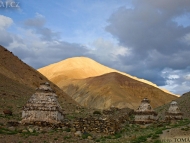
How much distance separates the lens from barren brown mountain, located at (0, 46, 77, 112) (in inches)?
1148

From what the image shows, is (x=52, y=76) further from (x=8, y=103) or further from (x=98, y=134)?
(x=98, y=134)

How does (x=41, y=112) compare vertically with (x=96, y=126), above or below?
above

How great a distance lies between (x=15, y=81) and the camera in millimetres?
40156

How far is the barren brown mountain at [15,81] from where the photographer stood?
2915cm

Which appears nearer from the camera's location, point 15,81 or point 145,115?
point 145,115

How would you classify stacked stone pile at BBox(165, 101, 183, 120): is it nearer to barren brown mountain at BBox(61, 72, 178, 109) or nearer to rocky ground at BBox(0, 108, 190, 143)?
rocky ground at BBox(0, 108, 190, 143)

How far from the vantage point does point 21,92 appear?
34188 millimetres

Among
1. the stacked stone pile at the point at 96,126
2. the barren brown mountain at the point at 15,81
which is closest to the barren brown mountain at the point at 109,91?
the barren brown mountain at the point at 15,81

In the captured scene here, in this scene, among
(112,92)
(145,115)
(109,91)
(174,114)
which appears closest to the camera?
(145,115)

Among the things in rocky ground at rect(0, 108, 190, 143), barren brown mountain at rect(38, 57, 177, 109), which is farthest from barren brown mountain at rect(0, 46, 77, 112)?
barren brown mountain at rect(38, 57, 177, 109)

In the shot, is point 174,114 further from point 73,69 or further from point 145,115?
point 73,69

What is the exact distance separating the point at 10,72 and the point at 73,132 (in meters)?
29.9

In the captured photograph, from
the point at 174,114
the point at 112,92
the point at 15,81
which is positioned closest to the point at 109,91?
the point at 112,92

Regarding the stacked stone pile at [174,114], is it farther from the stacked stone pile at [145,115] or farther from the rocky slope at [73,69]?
the rocky slope at [73,69]
